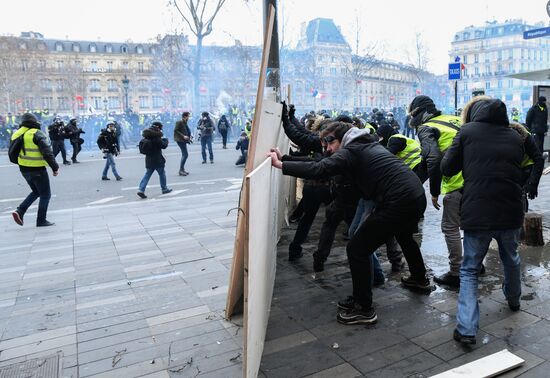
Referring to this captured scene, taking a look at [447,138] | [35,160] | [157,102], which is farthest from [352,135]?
[157,102]

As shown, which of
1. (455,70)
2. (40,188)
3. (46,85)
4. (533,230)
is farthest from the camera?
(46,85)

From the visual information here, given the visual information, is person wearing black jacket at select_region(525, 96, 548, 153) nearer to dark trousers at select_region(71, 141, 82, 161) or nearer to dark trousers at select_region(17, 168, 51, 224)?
dark trousers at select_region(17, 168, 51, 224)

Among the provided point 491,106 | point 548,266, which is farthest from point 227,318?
point 548,266

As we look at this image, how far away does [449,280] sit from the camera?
4.47m

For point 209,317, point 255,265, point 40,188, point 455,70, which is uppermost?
point 455,70

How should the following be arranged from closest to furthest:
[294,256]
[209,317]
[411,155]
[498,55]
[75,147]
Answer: [209,317] < [294,256] < [411,155] < [75,147] < [498,55]

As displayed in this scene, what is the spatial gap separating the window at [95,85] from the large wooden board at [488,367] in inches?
3379

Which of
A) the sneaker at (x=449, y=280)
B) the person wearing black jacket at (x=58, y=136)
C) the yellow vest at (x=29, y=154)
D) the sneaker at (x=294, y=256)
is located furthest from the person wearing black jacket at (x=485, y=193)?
the person wearing black jacket at (x=58, y=136)

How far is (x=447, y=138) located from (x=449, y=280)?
138cm

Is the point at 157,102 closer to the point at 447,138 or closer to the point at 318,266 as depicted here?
the point at 318,266

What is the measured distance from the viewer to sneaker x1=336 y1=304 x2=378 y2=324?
3.69 m

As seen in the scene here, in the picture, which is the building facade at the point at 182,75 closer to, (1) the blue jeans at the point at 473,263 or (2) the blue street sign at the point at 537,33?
(2) the blue street sign at the point at 537,33

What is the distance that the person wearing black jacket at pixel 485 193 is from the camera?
3301 millimetres

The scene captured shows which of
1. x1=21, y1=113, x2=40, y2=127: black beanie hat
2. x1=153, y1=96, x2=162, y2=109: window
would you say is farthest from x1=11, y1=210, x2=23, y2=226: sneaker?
x1=153, y1=96, x2=162, y2=109: window
